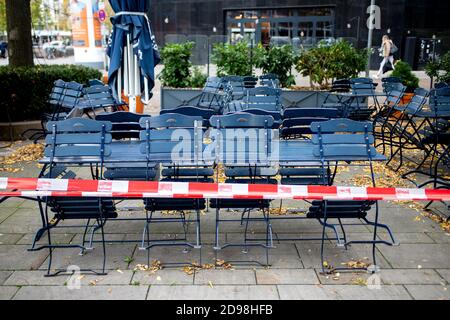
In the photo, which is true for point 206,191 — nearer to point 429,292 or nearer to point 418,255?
point 429,292

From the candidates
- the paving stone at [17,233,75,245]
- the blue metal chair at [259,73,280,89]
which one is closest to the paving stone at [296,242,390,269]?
the paving stone at [17,233,75,245]

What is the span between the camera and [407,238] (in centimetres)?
494

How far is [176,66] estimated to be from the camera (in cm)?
1212

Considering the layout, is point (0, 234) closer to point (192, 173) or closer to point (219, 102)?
point (192, 173)

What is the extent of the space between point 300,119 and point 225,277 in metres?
2.25

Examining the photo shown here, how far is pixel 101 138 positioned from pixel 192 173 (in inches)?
43.9

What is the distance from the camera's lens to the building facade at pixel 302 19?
2516 cm

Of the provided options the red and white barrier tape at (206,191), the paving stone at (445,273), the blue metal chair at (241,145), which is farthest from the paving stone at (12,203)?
the paving stone at (445,273)

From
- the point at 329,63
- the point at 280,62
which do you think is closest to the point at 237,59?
the point at 280,62

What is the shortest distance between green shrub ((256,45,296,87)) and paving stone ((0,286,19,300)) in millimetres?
9581

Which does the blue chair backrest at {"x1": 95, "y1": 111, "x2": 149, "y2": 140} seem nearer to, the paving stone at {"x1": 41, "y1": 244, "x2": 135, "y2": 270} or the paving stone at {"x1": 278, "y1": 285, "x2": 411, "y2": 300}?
the paving stone at {"x1": 41, "y1": 244, "x2": 135, "y2": 270}

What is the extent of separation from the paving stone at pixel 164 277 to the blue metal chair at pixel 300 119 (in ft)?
7.28
